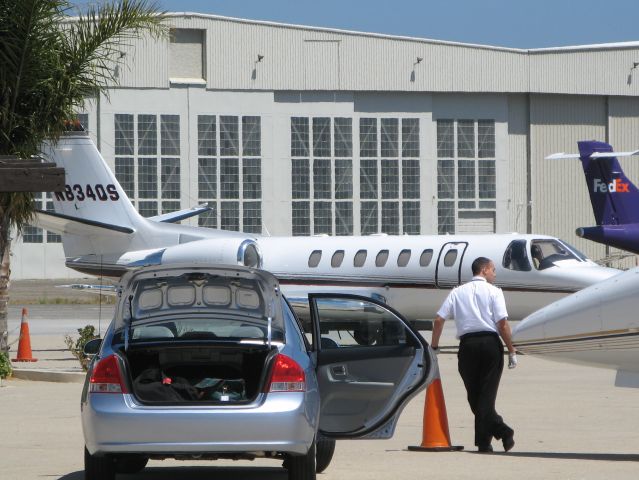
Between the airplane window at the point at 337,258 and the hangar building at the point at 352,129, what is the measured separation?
26.3 m

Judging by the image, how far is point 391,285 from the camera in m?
26.6

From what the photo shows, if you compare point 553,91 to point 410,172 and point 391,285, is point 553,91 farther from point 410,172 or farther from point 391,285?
point 391,285

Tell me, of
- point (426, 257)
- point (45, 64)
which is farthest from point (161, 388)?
point (426, 257)

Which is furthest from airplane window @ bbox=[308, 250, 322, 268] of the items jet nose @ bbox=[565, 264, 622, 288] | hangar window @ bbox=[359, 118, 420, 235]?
hangar window @ bbox=[359, 118, 420, 235]

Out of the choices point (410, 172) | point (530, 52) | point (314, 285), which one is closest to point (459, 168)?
point (410, 172)

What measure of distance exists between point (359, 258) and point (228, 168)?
90.1 feet

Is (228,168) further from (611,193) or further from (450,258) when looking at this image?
(450,258)

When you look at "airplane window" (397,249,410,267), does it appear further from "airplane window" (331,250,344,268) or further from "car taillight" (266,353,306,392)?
"car taillight" (266,353,306,392)

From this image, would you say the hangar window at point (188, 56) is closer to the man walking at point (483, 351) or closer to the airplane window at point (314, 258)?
the airplane window at point (314, 258)

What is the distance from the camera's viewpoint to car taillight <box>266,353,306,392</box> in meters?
8.23

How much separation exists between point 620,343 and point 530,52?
150 ft

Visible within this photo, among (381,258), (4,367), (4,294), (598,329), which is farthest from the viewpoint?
(381,258)

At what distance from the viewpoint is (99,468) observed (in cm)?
844

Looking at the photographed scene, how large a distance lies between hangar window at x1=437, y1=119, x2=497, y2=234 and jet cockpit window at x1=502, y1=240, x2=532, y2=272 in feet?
103
